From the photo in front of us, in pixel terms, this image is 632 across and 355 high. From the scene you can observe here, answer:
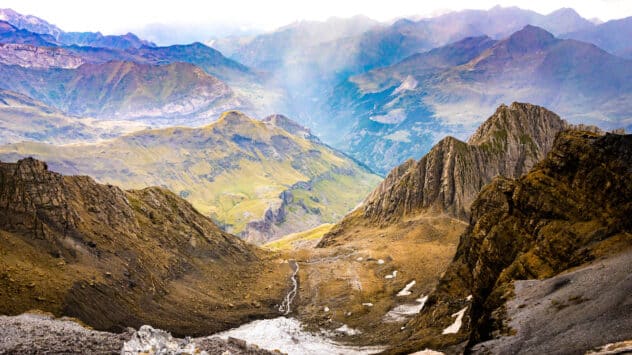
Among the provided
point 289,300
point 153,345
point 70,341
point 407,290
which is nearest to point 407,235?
point 407,290

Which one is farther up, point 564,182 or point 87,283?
point 564,182

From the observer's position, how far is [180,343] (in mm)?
46719

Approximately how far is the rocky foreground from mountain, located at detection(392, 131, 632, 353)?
26.9m

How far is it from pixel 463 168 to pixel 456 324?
9224 cm

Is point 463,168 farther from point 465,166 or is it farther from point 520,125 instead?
point 520,125

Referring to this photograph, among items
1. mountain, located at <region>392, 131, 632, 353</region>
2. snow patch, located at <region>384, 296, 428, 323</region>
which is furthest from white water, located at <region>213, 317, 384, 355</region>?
mountain, located at <region>392, 131, 632, 353</region>

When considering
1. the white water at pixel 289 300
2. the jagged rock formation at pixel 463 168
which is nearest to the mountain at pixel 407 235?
the jagged rock formation at pixel 463 168

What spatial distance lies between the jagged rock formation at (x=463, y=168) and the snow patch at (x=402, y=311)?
53.0m

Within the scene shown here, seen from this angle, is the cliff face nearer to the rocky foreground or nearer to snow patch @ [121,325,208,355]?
the rocky foreground

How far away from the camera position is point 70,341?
1564 inches

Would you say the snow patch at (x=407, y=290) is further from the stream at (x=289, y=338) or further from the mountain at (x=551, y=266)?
the mountain at (x=551, y=266)

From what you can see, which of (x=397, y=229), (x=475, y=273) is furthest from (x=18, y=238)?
(x=397, y=229)

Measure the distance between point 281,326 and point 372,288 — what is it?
25009 mm

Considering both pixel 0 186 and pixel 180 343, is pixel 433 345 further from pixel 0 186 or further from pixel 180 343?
pixel 0 186
